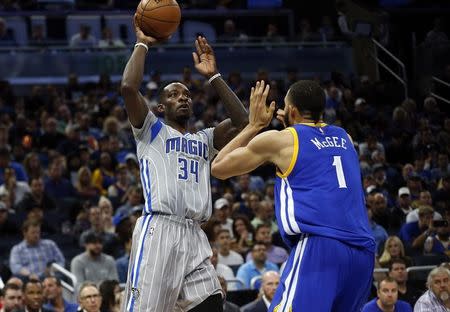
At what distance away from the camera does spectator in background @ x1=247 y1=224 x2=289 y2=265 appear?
41.8 ft

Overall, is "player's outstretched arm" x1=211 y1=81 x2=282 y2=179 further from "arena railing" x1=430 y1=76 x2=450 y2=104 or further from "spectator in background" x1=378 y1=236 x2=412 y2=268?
"arena railing" x1=430 y1=76 x2=450 y2=104

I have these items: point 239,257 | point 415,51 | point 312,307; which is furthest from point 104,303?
point 415,51

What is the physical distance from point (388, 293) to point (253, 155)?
4477 millimetres

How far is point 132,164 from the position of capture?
1526cm

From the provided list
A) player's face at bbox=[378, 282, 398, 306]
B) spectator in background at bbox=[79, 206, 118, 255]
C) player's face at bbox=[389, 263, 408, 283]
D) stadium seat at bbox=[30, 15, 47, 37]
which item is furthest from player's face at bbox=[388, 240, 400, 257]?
stadium seat at bbox=[30, 15, 47, 37]

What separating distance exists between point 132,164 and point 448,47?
24.5 ft

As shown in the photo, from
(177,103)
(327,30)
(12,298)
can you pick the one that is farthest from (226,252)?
(327,30)

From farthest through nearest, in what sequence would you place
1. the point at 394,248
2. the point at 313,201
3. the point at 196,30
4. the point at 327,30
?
the point at 327,30 → the point at 196,30 → the point at 394,248 → the point at 313,201

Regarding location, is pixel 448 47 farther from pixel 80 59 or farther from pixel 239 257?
pixel 239 257

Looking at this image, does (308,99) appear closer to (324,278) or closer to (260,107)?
(260,107)

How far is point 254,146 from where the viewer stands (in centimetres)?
613

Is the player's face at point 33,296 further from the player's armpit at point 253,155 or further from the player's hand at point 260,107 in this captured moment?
the player's hand at point 260,107

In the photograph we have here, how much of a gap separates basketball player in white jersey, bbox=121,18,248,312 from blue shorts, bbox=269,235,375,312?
828 millimetres

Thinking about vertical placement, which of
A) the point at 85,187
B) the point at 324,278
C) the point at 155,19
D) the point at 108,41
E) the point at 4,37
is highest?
the point at 155,19
